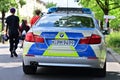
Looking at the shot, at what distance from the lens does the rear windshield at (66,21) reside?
35.4ft

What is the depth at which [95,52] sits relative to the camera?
33.1 feet

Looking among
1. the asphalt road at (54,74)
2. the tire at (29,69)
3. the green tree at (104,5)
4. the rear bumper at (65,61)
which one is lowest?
the green tree at (104,5)

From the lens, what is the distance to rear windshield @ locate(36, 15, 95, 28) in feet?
35.4

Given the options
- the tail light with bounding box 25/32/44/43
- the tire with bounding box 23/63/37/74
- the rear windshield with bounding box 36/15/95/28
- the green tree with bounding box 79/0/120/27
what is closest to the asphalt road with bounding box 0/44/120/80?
the tire with bounding box 23/63/37/74

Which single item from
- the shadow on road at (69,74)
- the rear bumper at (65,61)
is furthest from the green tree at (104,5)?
the rear bumper at (65,61)

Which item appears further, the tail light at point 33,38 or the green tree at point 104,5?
the green tree at point 104,5

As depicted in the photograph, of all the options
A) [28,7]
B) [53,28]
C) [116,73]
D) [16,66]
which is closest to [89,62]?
[53,28]

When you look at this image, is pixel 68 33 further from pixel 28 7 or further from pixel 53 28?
pixel 28 7

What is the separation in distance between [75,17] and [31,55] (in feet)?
5.64

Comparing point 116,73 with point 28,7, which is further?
point 28,7

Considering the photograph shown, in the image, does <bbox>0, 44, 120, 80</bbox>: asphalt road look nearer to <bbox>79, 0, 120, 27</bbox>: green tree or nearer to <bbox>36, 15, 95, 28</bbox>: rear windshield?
<bbox>36, 15, 95, 28</bbox>: rear windshield

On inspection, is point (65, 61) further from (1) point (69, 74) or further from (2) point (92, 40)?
(1) point (69, 74)

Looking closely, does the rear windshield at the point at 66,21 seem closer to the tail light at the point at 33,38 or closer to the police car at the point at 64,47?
the police car at the point at 64,47

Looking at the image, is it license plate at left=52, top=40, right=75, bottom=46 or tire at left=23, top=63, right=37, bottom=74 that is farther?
tire at left=23, top=63, right=37, bottom=74
